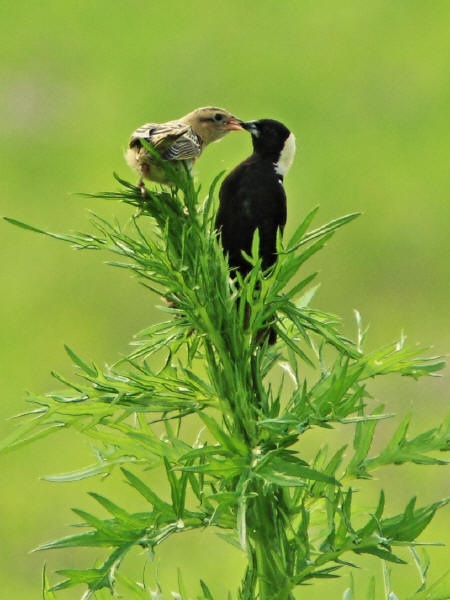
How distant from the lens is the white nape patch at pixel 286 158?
2.29 metres

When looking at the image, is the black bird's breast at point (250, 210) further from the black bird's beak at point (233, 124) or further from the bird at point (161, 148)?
the bird at point (161, 148)

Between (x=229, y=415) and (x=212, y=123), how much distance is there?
1229mm

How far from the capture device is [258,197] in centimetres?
230

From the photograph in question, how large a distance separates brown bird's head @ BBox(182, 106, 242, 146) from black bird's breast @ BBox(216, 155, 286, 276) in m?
0.10

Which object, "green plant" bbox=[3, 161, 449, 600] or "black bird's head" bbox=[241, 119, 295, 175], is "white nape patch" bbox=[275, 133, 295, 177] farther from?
"green plant" bbox=[3, 161, 449, 600]

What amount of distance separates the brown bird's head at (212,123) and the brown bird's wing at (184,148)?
2.01 ft

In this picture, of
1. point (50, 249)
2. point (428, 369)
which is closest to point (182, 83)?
point (50, 249)

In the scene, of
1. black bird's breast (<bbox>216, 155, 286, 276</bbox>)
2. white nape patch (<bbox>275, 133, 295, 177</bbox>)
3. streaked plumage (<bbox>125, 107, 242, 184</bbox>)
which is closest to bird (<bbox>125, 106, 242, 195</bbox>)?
streaked plumage (<bbox>125, 107, 242, 184</bbox>)

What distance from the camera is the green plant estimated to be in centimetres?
119

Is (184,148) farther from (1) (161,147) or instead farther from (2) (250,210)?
(2) (250,210)

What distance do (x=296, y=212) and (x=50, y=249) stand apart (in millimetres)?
1813

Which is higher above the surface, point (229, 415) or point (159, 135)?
point (159, 135)

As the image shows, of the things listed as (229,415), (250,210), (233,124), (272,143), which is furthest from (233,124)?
(229,415)

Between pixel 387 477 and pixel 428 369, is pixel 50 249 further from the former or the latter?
pixel 428 369
